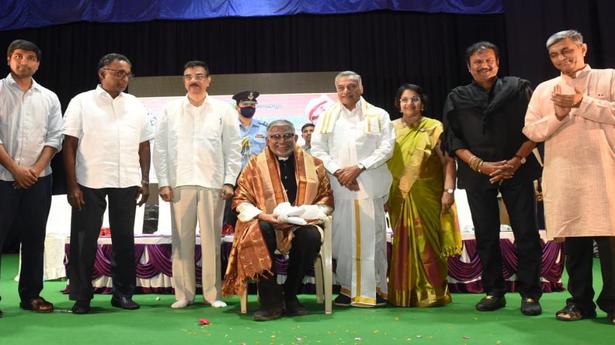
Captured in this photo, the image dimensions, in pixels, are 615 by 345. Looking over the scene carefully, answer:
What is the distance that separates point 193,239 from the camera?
386 cm

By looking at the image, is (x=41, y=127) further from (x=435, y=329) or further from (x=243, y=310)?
(x=435, y=329)

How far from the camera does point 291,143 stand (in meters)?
3.60

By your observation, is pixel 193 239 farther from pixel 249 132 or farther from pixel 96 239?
pixel 249 132

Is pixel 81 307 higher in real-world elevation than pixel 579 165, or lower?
lower

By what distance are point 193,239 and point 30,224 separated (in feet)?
3.29

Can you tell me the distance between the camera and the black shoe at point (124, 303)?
144 inches

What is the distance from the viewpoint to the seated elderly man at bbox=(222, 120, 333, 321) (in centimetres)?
333

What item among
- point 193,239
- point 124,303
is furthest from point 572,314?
point 124,303

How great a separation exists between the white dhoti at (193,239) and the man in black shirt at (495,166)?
162cm

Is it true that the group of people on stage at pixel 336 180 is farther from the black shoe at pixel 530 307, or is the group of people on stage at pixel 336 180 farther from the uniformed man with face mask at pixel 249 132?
the uniformed man with face mask at pixel 249 132

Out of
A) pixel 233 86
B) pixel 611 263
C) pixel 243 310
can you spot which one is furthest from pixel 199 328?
pixel 233 86

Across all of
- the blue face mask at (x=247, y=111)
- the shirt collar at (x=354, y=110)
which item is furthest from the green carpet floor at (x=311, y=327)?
the blue face mask at (x=247, y=111)

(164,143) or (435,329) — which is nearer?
(435,329)

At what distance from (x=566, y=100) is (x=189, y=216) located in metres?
2.38
